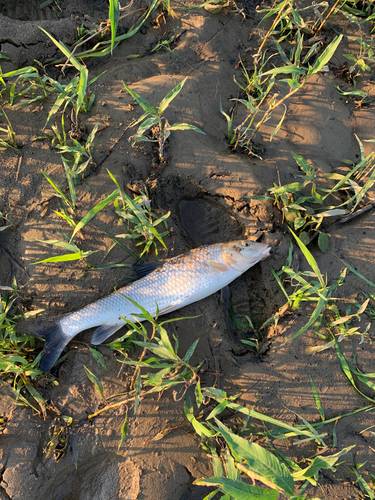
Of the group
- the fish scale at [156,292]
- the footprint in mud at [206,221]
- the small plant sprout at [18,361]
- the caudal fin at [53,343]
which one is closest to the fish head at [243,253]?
the fish scale at [156,292]

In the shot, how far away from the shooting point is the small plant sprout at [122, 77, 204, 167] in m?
2.90

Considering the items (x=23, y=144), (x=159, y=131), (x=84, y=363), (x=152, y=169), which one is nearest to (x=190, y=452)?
(x=84, y=363)

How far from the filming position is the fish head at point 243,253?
322 centimetres

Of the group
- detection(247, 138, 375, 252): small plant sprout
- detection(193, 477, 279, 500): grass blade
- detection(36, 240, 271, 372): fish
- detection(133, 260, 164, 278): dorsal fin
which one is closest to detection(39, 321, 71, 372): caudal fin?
detection(36, 240, 271, 372): fish

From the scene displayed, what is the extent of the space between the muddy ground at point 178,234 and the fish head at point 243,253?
0.64ft

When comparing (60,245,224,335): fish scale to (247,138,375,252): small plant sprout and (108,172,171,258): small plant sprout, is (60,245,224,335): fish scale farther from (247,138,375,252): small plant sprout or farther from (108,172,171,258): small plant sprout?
(247,138,375,252): small plant sprout

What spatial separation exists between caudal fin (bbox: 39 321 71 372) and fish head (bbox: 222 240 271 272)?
5.97 ft

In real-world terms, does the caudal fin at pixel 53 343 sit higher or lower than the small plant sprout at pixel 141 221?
lower

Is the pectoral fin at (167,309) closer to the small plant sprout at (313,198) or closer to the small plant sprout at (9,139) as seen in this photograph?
the small plant sprout at (313,198)

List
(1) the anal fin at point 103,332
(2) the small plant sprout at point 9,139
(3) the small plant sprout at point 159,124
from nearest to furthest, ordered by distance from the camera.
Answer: (3) the small plant sprout at point 159,124, (1) the anal fin at point 103,332, (2) the small plant sprout at point 9,139

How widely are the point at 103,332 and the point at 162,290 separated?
2.43 ft

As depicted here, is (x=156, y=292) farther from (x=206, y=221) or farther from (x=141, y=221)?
(x=206, y=221)

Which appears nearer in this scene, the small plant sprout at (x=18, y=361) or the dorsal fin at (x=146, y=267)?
the small plant sprout at (x=18, y=361)

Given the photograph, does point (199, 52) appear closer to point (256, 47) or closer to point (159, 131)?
point (256, 47)
